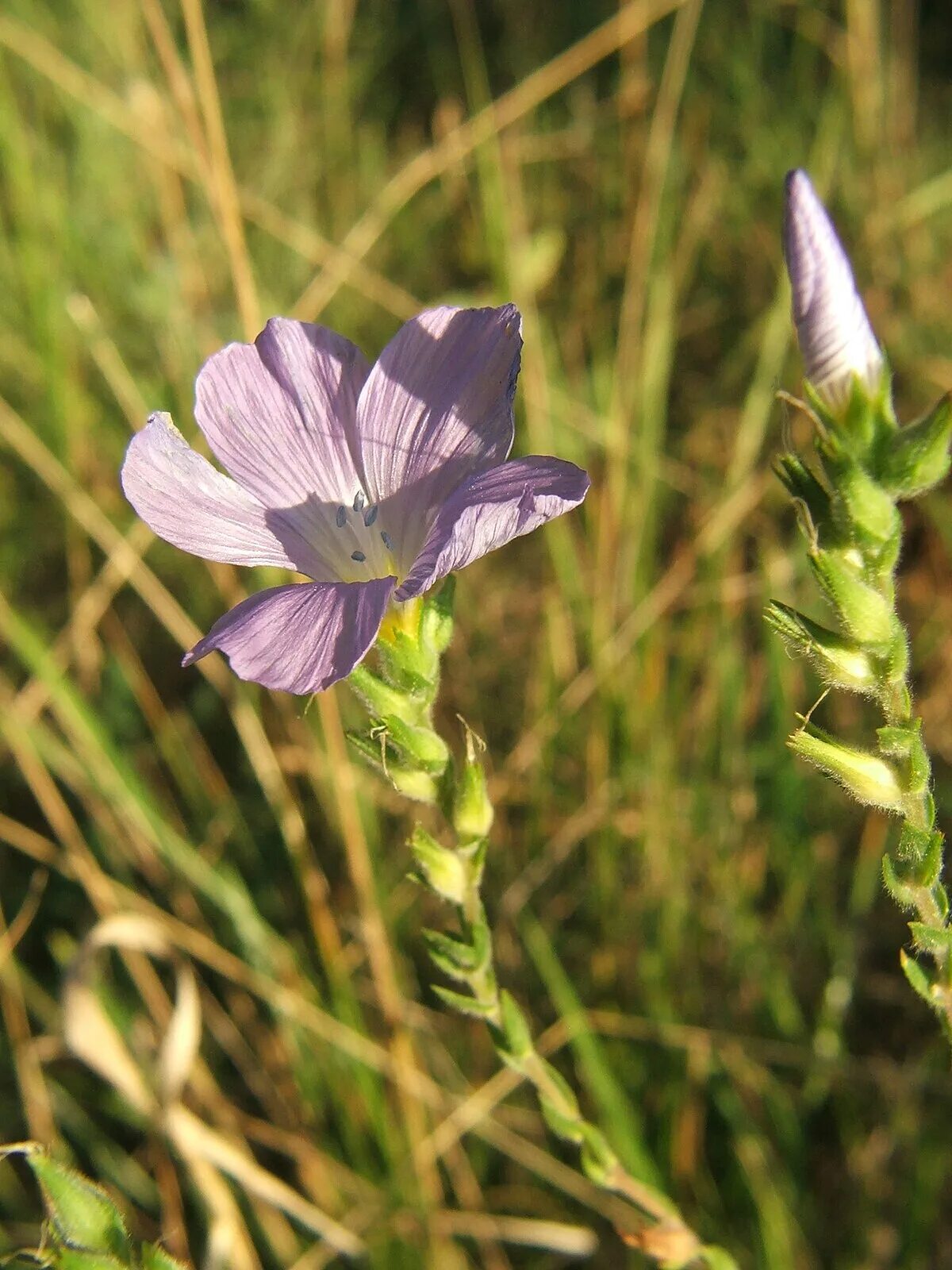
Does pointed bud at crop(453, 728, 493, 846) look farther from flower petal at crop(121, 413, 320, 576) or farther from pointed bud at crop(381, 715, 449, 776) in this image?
flower petal at crop(121, 413, 320, 576)

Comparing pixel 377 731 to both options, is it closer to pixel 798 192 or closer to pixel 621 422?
pixel 798 192

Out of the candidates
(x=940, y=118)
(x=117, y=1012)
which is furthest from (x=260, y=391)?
(x=940, y=118)

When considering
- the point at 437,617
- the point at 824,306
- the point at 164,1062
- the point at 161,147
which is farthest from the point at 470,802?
the point at 161,147

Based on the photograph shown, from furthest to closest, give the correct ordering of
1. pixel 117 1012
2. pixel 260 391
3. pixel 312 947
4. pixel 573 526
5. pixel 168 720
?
pixel 573 526 → pixel 168 720 → pixel 312 947 → pixel 117 1012 → pixel 260 391

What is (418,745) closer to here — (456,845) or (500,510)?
(456,845)

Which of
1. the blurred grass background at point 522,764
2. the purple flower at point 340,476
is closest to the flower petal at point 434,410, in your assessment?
the purple flower at point 340,476

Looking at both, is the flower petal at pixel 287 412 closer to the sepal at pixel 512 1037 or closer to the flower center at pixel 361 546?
the flower center at pixel 361 546
